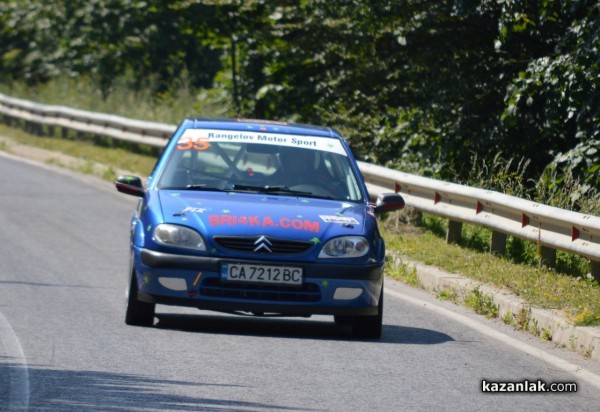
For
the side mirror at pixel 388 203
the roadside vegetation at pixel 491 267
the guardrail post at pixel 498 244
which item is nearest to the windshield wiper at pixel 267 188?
the side mirror at pixel 388 203

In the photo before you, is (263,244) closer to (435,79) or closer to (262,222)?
(262,222)

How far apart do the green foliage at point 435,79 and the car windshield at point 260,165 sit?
13.8 feet

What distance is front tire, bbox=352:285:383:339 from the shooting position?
10023 mm

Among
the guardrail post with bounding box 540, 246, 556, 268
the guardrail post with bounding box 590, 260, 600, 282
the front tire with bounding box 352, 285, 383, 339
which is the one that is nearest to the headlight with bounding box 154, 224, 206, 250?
the front tire with bounding box 352, 285, 383, 339

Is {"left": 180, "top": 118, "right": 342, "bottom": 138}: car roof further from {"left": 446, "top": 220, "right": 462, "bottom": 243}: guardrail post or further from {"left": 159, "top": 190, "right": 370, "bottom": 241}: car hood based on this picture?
{"left": 446, "top": 220, "right": 462, "bottom": 243}: guardrail post

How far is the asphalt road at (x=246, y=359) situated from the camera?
7516 mm

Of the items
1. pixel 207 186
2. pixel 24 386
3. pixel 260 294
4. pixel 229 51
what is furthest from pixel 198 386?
pixel 229 51

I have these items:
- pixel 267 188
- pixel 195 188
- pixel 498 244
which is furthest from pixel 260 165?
pixel 498 244

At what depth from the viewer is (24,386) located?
755 centimetres

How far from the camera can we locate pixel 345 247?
32.1 feet

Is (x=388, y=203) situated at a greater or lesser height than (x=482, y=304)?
greater

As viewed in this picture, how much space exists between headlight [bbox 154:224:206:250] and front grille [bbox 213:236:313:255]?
0.44 feet

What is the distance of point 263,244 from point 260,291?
33 cm

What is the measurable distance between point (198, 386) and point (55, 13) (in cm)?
2861
